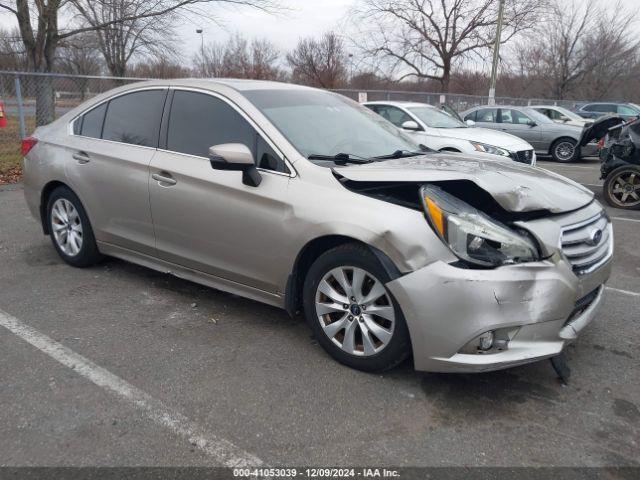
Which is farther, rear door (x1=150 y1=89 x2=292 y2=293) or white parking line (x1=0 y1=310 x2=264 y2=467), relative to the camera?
rear door (x1=150 y1=89 x2=292 y2=293)

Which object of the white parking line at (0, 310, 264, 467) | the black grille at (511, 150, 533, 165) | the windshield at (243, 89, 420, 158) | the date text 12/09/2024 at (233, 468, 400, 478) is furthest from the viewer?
the black grille at (511, 150, 533, 165)

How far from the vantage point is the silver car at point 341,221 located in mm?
2740

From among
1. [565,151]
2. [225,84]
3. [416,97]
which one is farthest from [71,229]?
[416,97]

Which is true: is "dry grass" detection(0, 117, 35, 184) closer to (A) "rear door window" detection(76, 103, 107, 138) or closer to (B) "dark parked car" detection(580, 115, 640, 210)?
(A) "rear door window" detection(76, 103, 107, 138)

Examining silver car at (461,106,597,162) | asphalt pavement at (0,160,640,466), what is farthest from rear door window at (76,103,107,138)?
silver car at (461,106,597,162)

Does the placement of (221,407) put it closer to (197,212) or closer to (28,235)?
(197,212)

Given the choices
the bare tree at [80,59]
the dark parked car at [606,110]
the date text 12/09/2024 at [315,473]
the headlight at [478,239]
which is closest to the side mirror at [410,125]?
the headlight at [478,239]

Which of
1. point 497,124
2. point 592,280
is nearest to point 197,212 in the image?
point 592,280

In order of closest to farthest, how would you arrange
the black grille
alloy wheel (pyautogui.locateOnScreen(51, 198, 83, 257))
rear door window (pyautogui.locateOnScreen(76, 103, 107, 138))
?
rear door window (pyautogui.locateOnScreen(76, 103, 107, 138)) < alloy wheel (pyautogui.locateOnScreen(51, 198, 83, 257)) < the black grille

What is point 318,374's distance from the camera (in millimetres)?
3150

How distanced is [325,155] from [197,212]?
3.21 ft

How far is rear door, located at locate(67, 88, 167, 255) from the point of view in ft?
13.6

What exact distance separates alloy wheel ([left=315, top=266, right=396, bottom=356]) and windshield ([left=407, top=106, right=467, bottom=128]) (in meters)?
7.41

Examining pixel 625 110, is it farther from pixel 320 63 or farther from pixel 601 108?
pixel 320 63
